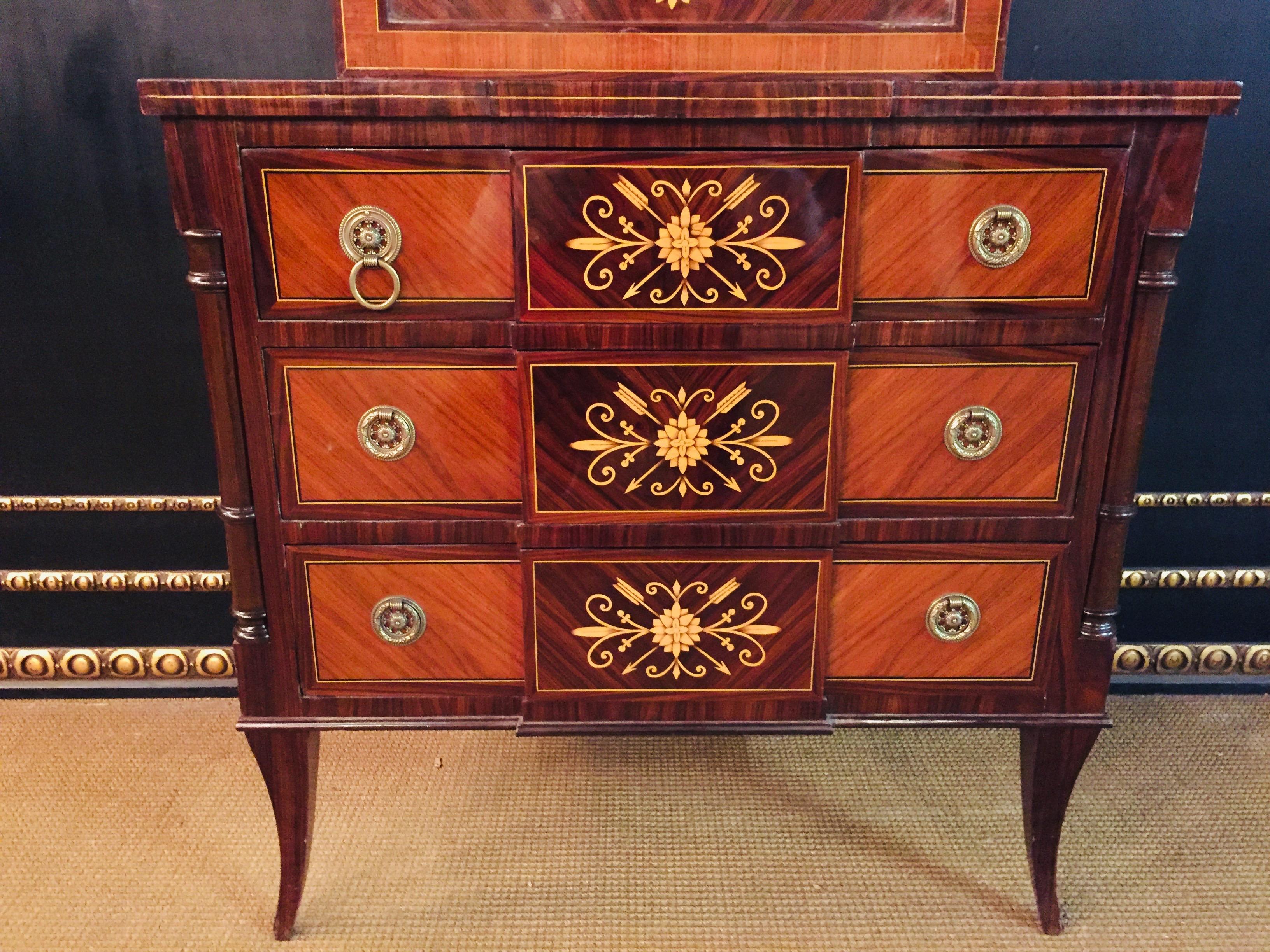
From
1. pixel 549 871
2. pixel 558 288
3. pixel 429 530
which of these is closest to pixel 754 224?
pixel 558 288

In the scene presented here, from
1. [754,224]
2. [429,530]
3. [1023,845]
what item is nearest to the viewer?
[754,224]

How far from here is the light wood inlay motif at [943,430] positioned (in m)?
1.02

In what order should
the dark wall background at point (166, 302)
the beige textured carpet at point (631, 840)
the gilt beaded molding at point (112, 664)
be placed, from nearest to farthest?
1. the beige textured carpet at point (631, 840)
2. the dark wall background at point (166, 302)
3. the gilt beaded molding at point (112, 664)

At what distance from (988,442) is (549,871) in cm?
88

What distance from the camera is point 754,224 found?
960mm

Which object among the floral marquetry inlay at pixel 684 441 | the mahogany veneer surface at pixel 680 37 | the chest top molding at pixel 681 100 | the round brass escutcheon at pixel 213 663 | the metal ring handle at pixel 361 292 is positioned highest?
the mahogany veneer surface at pixel 680 37

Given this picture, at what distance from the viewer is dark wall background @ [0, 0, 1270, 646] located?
145 centimetres

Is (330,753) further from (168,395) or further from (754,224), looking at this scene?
(754,224)

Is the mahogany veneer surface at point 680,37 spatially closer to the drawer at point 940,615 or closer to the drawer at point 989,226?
the drawer at point 989,226

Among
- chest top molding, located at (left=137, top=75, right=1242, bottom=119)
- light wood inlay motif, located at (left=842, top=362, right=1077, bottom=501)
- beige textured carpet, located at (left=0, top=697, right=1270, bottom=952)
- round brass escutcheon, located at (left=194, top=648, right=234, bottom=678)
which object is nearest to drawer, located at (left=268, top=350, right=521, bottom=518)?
chest top molding, located at (left=137, top=75, right=1242, bottom=119)

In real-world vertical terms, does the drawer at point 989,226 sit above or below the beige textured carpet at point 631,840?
above

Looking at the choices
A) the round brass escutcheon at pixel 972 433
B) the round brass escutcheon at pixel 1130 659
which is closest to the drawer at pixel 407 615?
the round brass escutcheon at pixel 972 433

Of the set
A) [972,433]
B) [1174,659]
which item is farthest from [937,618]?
[1174,659]

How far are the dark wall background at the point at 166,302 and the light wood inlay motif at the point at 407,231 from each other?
2.11 ft
